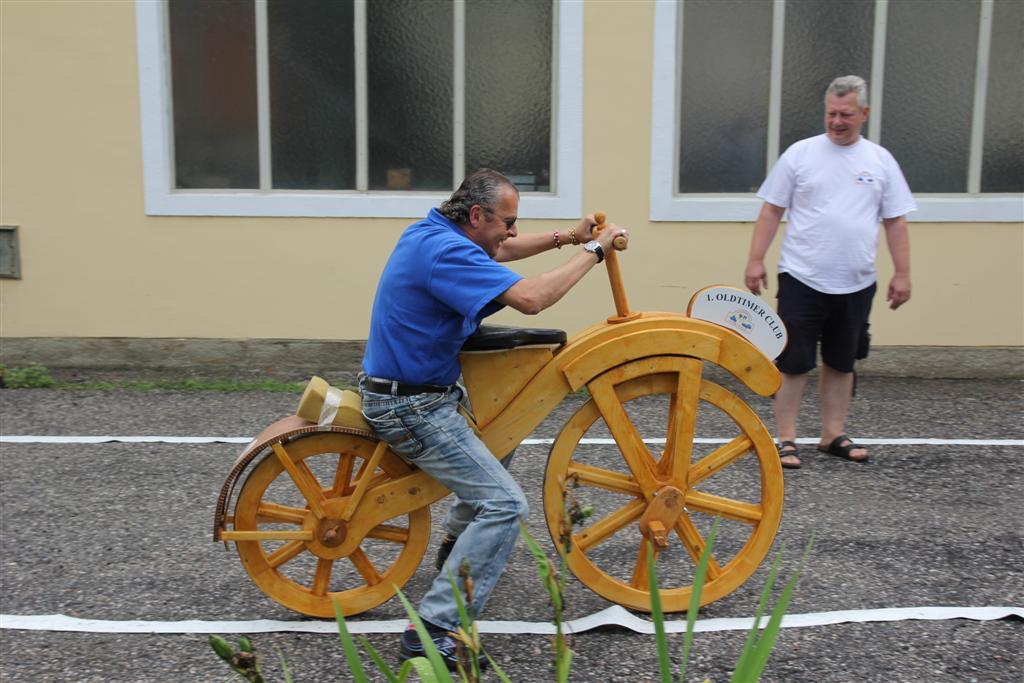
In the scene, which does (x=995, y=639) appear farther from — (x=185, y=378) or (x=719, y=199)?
(x=185, y=378)

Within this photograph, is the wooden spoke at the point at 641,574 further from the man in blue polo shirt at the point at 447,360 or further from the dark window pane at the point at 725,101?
the dark window pane at the point at 725,101

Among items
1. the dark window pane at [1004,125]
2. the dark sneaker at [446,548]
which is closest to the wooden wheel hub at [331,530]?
the dark sneaker at [446,548]

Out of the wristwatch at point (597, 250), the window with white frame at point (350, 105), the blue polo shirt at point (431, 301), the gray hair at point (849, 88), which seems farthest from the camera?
the window with white frame at point (350, 105)

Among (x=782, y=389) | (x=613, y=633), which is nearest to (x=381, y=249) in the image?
→ (x=782, y=389)

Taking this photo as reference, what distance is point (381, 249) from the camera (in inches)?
308

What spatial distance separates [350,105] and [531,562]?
4.62m

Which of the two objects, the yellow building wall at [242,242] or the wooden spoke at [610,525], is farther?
the yellow building wall at [242,242]

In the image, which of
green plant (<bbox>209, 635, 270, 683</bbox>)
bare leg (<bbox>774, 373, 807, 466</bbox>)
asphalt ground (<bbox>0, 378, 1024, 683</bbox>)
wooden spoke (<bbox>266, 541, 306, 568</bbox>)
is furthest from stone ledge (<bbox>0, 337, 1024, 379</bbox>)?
green plant (<bbox>209, 635, 270, 683</bbox>)

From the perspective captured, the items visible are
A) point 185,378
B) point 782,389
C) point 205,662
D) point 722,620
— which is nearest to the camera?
point 205,662

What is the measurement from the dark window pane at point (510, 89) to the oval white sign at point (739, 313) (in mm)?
4304

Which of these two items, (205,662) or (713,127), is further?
(713,127)

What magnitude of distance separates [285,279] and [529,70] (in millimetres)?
2314

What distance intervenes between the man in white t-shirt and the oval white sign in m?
1.87

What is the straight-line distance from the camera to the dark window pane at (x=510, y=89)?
7.82 meters
